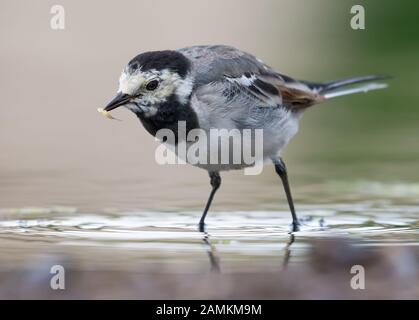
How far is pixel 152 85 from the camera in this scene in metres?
10.1

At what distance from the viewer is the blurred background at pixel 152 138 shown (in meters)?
12.2

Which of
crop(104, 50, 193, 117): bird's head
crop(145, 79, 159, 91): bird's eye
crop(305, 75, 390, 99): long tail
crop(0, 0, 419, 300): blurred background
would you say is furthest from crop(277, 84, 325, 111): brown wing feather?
crop(145, 79, 159, 91): bird's eye

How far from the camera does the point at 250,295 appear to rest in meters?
7.09

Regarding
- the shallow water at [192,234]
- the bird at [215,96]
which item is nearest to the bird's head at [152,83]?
the bird at [215,96]

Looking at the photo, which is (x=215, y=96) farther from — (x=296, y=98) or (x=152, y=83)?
(x=296, y=98)

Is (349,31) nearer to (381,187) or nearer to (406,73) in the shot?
(406,73)

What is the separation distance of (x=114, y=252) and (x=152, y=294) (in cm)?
195

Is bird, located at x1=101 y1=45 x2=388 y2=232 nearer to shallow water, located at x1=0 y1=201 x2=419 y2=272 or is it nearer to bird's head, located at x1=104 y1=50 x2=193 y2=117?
bird's head, located at x1=104 y1=50 x2=193 y2=117


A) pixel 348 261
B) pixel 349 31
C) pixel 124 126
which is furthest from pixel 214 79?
pixel 349 31

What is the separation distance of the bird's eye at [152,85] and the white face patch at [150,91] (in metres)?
0.02

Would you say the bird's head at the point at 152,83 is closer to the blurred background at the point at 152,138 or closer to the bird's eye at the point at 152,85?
the bird's eye at the point at 152,85

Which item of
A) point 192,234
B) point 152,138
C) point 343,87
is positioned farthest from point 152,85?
point 152,138

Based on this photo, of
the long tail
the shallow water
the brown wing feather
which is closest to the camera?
the shallow water

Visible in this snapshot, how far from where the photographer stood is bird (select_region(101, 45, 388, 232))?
10062 millimetres
